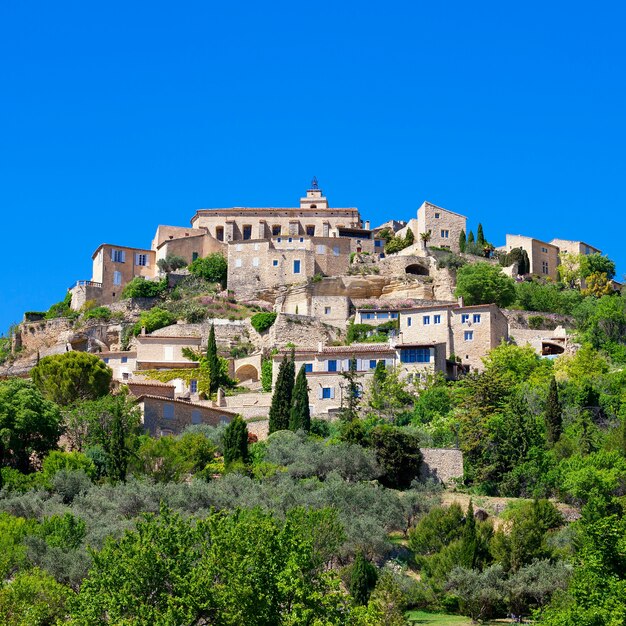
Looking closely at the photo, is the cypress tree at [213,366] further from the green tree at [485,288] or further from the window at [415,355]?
the green tree at [485,288]

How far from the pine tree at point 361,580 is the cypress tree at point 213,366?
28047 mm

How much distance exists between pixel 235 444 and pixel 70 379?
13.0 metres

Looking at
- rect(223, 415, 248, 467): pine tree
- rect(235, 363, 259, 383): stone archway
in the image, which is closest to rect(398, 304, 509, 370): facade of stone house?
rect(235, 363, 259, 383): stone archway

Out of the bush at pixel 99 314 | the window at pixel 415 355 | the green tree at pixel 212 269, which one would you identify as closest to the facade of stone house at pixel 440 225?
the green tree at pixel 212 269

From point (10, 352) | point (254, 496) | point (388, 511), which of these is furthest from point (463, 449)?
point (10, 352)

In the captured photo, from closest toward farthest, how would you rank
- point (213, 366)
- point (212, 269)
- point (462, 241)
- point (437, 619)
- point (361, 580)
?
point (361, 580) → point (437, 619) → point (213, 366) → point (212, 269) → point (462, 241)

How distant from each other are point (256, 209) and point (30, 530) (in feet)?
181

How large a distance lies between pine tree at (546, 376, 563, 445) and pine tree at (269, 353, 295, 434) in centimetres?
1228

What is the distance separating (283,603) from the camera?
33.7 m

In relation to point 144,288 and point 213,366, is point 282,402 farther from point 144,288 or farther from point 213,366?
point 144,288

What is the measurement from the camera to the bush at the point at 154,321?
7950 centimetres

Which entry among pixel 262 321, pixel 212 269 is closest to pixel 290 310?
pixel 262 321

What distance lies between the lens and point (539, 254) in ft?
308

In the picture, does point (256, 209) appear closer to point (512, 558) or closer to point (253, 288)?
point (253, 288)
